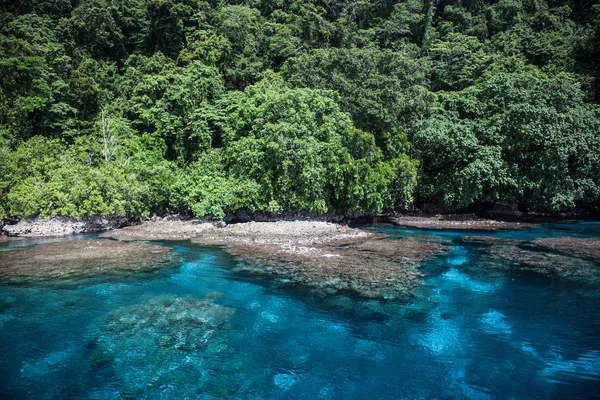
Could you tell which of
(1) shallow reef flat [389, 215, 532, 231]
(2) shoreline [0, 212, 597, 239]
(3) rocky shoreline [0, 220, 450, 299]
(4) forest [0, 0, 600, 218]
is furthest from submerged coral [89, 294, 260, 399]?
(1) shallow reef flat [389, 215, 532, 231]

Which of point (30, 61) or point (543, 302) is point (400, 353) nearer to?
point (543, 302)

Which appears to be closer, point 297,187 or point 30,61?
point 297,187

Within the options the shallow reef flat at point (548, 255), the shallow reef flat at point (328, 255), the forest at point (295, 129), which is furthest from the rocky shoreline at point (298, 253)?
the shallow reef flat at point (548, 255)

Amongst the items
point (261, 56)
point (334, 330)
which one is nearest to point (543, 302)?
point (334, 330)

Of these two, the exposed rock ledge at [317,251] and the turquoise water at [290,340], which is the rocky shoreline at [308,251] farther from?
the turquoise water at [290,340]

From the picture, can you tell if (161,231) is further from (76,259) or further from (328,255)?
(328,255)

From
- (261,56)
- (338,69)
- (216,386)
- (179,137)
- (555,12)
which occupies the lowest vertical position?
(216,386)
